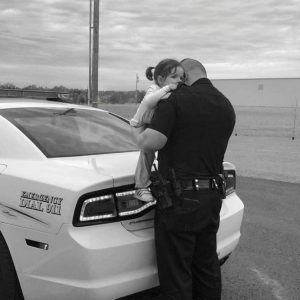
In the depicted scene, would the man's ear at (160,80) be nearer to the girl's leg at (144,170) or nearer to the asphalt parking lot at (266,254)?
the girl's leg at (144,170)

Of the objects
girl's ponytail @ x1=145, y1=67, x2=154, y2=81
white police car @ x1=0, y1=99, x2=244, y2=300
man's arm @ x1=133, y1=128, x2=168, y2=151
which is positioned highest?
girl's ponytail @ x1=145, y1=67, x2=154, y2=81

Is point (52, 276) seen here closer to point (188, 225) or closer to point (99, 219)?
point (99, 219)

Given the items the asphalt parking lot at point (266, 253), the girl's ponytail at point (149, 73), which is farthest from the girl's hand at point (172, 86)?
the asphalt parking lot at point (266, 253)

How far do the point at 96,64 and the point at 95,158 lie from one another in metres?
9.21

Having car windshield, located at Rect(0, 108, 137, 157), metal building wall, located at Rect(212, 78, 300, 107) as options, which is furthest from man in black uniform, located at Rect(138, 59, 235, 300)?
metal building wall, located at Rect(212, 78, 300, 107)

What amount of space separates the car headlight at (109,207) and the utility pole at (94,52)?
942 cm

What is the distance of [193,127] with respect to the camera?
3.04 meters

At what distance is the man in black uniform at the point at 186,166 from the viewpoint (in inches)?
119

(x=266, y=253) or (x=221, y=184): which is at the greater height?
(x=221, y=184)

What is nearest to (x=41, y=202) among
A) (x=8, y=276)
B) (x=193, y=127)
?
(x=8, y=276)

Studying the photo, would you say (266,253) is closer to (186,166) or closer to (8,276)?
(186,166)

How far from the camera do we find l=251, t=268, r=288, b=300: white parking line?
4004mm

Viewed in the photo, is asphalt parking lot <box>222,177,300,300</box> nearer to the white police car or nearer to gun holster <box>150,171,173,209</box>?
the white police car

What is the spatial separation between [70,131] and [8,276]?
50.5 inches
